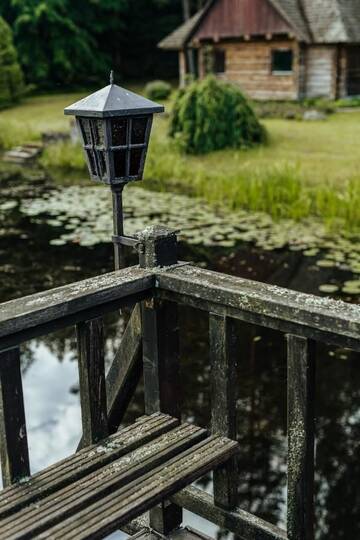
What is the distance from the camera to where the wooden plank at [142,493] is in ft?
6.73

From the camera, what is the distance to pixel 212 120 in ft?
51.0

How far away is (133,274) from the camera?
2.54 meters

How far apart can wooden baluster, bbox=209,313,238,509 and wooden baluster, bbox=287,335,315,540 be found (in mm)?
244

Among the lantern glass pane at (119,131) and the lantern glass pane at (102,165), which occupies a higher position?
the lantern glass pane at (119,131)

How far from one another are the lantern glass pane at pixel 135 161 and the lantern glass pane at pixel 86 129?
181 millimetres

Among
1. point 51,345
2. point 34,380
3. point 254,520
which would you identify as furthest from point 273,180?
point 254,520

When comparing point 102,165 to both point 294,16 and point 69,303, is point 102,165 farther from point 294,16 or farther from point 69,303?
point 294,16

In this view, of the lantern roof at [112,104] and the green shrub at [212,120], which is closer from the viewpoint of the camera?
the lantern roof at [112,104]

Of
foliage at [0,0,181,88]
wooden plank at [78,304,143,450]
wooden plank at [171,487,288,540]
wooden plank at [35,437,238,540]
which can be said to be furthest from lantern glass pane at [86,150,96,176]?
foliage at [0,0,181,88]

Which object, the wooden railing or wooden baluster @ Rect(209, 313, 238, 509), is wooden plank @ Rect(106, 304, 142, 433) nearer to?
the wooden railing

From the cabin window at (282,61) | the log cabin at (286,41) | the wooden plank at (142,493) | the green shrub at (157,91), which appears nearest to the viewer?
the wooden plank at (142,493)

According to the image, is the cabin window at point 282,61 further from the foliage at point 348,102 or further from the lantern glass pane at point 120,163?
the lantern glass pane at point 120,163

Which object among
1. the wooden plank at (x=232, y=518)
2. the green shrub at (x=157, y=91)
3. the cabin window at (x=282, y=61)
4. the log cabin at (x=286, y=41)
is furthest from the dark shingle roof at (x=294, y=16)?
the wooden plank at (x=232, y=518)

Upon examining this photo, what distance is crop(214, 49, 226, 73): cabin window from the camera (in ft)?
84.8
